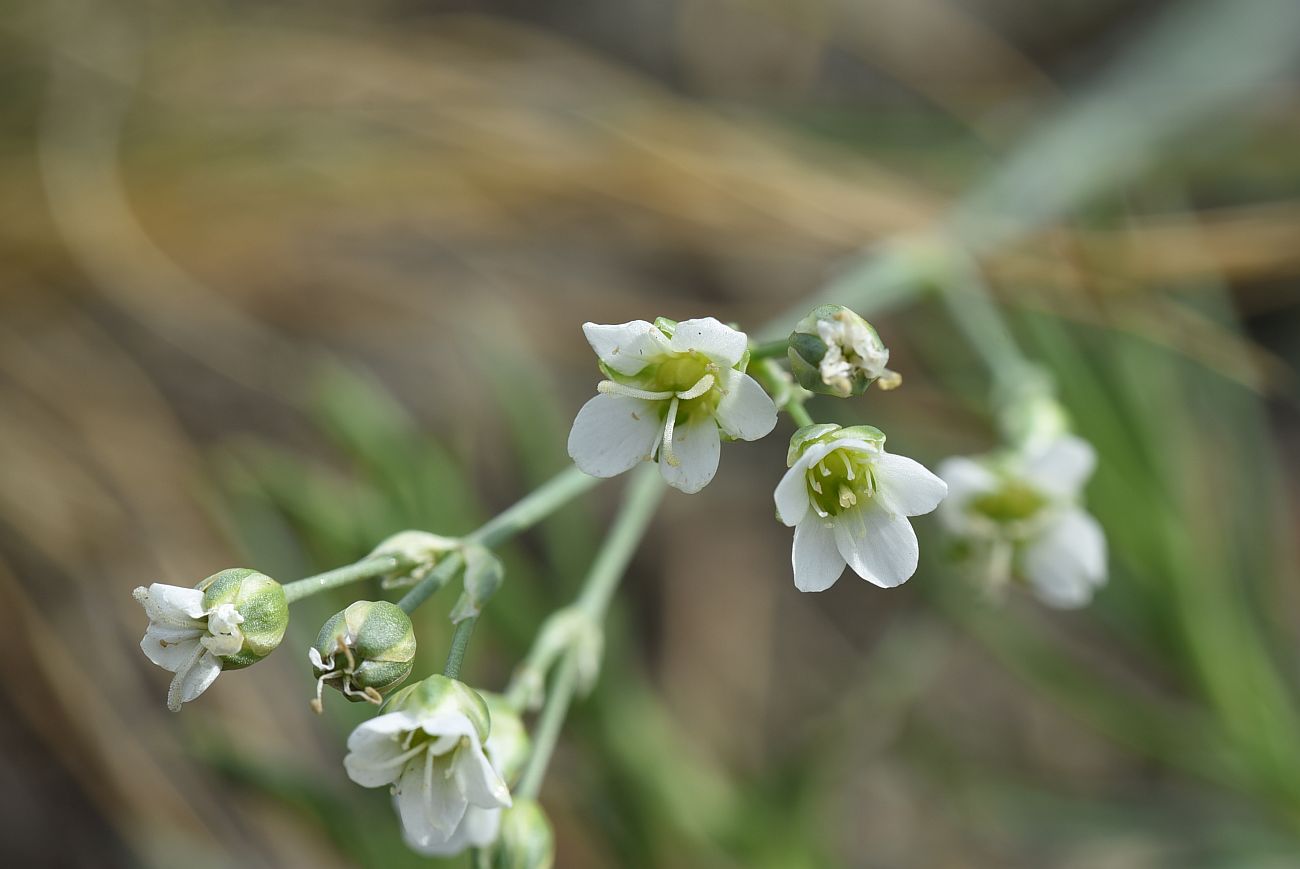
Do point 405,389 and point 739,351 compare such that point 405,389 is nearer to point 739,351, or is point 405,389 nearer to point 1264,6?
point 739,351

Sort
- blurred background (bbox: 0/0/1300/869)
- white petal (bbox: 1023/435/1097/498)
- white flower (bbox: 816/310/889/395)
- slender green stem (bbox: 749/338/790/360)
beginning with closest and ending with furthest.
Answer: white flower (bbox: 816/310/889/395) → slender green stem (bbox: 749/338/790/360) → white petal (bbox: 1023/435/1097/498) → blurred background (bbox: 0/0/1300/869)

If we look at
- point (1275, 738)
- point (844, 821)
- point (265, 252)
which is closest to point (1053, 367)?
point (1275, 738)

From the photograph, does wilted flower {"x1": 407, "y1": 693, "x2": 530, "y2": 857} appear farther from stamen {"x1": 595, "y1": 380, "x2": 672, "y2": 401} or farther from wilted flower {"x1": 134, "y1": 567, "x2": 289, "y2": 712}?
stamen {"x1": 595, "y1": 380, "x2": 672, "y2": 401}

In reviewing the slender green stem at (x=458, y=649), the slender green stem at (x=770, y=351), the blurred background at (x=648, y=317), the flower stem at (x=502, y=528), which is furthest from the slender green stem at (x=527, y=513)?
the blurred background at (x=648, y=317)

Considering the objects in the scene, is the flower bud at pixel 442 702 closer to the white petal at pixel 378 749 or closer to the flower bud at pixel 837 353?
the white petal at pixel 378 749

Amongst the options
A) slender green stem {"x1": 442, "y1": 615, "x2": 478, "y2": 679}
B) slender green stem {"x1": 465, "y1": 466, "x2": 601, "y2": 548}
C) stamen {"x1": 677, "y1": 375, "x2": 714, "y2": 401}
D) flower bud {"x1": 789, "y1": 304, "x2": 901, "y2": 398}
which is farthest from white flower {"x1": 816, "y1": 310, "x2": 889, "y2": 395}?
slender green stem {"x1": 442, "y1": 615, "x2": 478, "y2": 679}

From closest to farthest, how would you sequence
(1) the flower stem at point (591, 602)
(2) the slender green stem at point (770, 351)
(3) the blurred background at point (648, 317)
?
1. (2) the slender green stem at point (770, 351)
2. (1) the flower stem at point (591, 602)
3. (3) the blurred background at point (648, 317)
